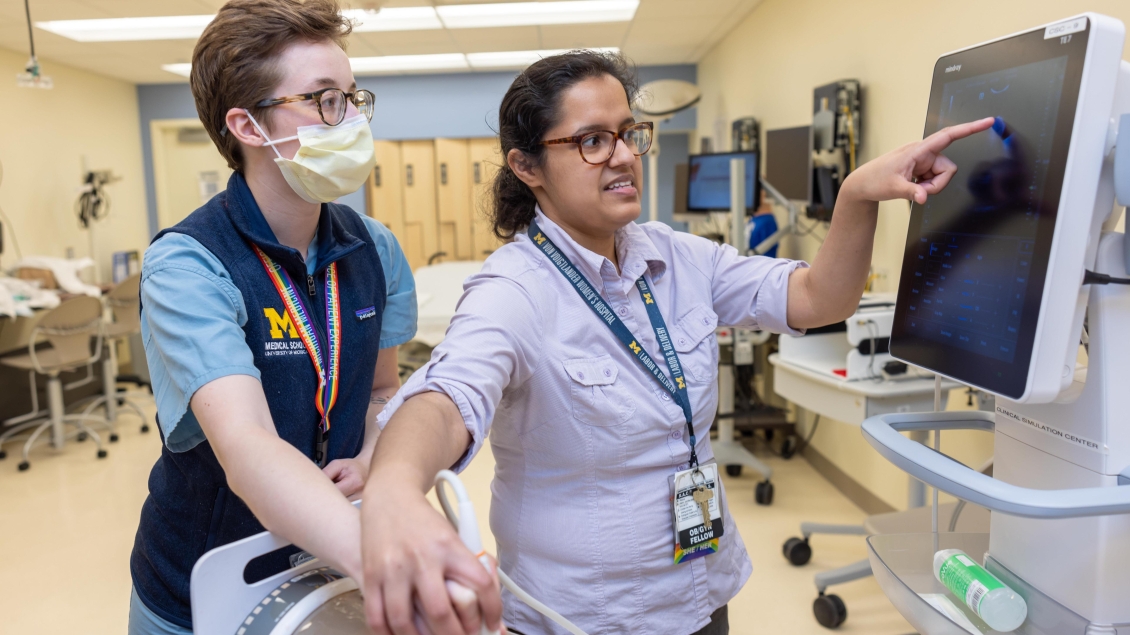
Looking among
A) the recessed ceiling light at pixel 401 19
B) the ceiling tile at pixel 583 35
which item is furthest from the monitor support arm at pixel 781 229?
the recessed ceiling light at pixel 401 19

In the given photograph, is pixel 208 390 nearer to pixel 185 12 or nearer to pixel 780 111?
pixel 780 111

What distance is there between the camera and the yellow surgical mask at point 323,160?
3.43 ft

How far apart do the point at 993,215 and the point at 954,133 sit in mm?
107

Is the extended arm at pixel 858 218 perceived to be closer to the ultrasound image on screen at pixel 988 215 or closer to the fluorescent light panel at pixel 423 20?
the ultrasound image on screen at pixel 988 215

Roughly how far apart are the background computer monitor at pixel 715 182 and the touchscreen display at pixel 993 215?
3302 mm

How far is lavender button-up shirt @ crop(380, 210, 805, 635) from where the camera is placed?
1060 millimetres

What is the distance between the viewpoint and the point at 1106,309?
88cm

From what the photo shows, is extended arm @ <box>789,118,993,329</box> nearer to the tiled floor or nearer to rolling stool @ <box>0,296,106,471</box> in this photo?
the tiled floor

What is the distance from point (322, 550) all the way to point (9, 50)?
7064 mm

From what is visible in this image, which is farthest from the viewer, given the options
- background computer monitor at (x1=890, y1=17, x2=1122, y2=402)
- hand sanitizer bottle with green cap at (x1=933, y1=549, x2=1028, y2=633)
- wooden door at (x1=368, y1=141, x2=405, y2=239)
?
wooden door at (x1=368, y1=141, x2=405, y2=239)

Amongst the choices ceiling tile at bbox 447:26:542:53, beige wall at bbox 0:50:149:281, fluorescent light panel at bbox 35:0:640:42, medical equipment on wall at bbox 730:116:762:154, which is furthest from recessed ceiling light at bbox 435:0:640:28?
beige wall at bbox 0:50:149:281

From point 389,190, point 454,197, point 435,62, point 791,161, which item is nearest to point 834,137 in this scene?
point 791,161

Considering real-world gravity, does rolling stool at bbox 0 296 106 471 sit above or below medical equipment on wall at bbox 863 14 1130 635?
below

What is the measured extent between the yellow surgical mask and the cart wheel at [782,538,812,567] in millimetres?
2515
